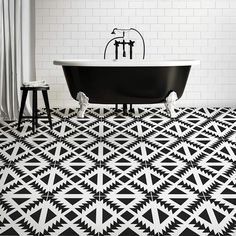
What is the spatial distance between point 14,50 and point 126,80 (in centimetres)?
146

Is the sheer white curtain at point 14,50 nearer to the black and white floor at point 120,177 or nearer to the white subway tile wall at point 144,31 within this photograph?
the black and white floor at point 120,177

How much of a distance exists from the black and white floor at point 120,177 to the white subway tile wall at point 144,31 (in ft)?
2.82

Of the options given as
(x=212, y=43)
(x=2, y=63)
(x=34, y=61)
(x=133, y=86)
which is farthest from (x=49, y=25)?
(x=212, y=43)

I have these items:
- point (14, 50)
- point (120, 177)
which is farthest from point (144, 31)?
point (120, 177)

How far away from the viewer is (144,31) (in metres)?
5.24

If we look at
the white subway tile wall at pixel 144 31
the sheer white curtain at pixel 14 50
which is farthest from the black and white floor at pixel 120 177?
the white subway tile wall at pixel 144 31

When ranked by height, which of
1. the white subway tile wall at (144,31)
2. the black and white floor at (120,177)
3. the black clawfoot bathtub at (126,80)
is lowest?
the black and white floor at (120,177)

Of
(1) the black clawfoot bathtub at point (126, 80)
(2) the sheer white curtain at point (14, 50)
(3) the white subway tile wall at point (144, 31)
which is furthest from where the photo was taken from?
(3) the white subway tile wall at point (144, 31)

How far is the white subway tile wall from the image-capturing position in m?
5.18

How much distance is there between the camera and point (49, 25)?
5211 millimetres

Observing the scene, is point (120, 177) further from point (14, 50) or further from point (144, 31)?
point (144, 31)

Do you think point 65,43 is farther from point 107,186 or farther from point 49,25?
point 107,186

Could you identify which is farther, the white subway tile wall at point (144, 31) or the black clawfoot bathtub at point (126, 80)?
the white subway tile wall at point (144, 31)

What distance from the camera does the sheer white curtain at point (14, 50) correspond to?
4.55 meters
